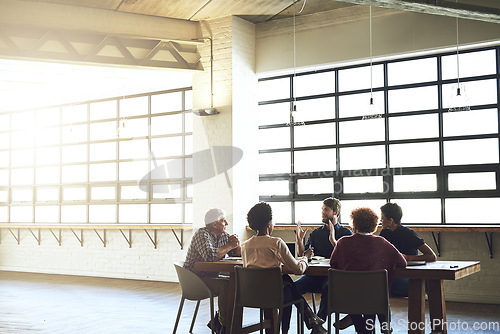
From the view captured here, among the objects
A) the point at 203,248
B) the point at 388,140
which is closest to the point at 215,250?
the point at 203,248

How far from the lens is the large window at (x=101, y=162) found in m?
10.2

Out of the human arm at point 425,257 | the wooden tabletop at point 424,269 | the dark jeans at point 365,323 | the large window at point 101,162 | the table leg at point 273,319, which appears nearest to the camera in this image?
the wooden tabletop at point 424,269

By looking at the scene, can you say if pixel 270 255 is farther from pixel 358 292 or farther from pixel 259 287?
pixel 358 292

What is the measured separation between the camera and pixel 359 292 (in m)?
3.99

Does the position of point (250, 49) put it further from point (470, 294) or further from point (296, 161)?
point (470, 294)

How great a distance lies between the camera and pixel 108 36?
317 inches

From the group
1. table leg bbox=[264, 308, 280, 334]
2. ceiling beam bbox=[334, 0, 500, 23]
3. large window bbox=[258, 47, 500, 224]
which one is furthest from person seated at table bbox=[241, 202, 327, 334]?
large window bbox=[258, 47, 500, 224]

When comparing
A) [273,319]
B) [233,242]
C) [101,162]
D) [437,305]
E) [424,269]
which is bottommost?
[273,319]

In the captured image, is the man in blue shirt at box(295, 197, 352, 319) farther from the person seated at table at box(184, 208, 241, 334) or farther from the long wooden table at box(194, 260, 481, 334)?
the person seated at table at box(184, 208, 241, 334)

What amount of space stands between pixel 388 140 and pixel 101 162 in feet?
18.6

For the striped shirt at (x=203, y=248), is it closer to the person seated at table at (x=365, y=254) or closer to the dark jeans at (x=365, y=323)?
the person seated at table at (x=365, y=254)

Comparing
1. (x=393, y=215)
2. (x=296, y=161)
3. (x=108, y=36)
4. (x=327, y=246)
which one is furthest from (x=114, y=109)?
(x=393, y=215)

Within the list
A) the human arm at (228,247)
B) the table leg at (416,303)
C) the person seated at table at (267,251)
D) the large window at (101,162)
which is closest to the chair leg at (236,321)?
the person seated at table at (267,251)

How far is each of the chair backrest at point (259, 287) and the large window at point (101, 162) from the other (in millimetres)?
5608
